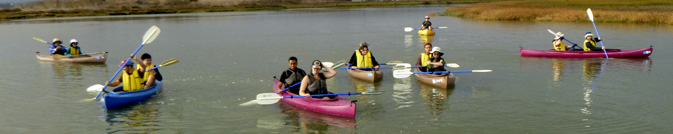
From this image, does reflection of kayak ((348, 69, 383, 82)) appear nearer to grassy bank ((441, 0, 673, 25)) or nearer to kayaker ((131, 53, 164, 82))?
kayaker ((131, 53, 164, 82))

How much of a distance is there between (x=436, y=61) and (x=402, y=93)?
48.3 inches

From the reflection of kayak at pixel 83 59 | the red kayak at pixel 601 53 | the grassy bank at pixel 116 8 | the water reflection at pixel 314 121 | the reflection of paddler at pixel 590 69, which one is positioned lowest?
the water reflection at pixel 314 121

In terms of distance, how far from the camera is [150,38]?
15.6m

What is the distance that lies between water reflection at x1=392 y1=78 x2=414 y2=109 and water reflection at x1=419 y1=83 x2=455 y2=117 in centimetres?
33

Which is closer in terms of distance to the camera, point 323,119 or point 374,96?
point 323,119

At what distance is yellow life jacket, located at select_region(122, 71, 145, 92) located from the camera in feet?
43.9

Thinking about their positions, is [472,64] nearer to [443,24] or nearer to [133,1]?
[443,24]

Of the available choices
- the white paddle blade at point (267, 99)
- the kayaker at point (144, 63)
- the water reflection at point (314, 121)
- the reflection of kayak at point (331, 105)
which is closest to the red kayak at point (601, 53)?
the reflection of kayak at point (331, 105)

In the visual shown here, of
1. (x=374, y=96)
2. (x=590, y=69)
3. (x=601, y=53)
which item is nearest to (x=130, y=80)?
(x=374, y=96)

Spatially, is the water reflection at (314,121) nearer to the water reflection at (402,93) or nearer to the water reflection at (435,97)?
the water reflection at (402,93)

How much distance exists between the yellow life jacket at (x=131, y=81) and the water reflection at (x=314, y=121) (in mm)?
3450

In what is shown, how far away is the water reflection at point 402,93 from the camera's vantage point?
44.5ft

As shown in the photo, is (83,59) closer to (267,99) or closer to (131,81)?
(131,81)

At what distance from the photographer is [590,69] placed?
18594 millimetres
